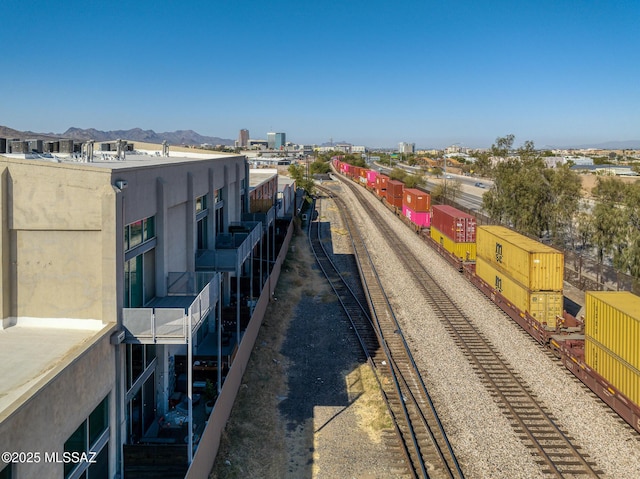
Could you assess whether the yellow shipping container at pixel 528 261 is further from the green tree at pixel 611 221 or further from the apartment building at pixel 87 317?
the apartment building at pixel 87 317

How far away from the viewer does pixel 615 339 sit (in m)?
14.1

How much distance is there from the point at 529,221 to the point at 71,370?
114 ft

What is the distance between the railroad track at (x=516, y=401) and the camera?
40.8 ft

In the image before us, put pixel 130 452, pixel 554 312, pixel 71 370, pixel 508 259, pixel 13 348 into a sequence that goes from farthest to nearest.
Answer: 1. pixel 508 259
2. pixel 554 312
3. pixel 130 452
4. pixel 13 348
5. pixel 71 370

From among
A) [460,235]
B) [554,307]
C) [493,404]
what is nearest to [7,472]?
[493,404]

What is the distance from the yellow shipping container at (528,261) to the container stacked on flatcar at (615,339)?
444 centimetres

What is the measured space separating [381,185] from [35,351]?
65.6 metres

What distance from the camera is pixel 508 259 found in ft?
74.4

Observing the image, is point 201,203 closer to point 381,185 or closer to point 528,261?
point 528,261

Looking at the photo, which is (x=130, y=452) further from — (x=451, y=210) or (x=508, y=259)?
(x=451, y=210)

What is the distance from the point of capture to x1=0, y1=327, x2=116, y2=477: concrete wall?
6566 mm

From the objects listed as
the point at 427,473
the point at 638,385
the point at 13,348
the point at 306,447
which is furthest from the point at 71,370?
the point at 638,385

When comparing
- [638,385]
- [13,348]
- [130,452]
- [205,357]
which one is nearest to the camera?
[13,348]

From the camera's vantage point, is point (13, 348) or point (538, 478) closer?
point (13, 348)
